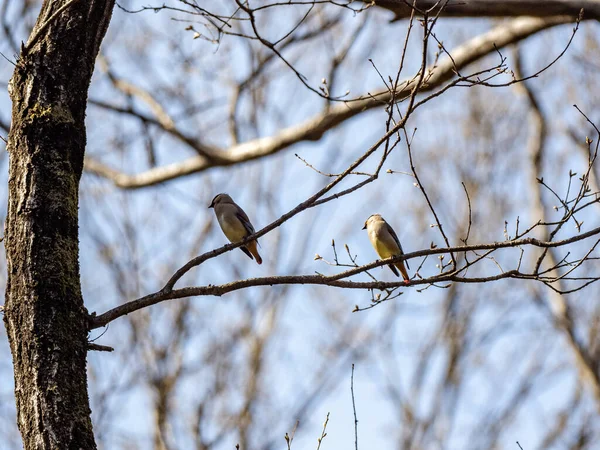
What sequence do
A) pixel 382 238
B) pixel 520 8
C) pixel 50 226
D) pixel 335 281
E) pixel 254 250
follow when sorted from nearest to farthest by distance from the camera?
pixel 50 226 < pixel 335 281 < pixel 382 238 < pixel 520 8 < pixel 254 250

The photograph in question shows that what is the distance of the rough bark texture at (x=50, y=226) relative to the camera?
2904mm

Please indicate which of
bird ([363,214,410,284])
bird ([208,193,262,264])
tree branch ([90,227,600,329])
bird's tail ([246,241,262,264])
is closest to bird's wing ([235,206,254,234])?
bird ([208,193,262,264])

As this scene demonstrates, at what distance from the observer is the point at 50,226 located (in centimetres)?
317

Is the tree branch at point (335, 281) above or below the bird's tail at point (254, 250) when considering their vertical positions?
below

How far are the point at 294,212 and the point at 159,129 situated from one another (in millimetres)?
5921

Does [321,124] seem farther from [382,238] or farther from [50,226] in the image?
[50,226]

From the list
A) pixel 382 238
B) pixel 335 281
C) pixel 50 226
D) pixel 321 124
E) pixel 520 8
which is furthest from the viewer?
pixel 321 124

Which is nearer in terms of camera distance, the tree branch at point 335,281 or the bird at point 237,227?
the tree branch at point 335,281

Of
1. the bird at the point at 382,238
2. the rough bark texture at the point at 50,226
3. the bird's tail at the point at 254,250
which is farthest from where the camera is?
the bird's tail at the point at 254,250

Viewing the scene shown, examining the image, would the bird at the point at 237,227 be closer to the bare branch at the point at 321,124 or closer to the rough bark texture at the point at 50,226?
the bare branch at the point at 321,124

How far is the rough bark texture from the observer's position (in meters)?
2.90

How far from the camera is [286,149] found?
7.98 meters

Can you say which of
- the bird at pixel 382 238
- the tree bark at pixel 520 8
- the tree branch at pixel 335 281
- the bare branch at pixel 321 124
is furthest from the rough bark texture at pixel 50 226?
the tree bark at pixel 520 8

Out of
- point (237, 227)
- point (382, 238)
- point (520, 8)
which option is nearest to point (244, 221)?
point (237, 227)
